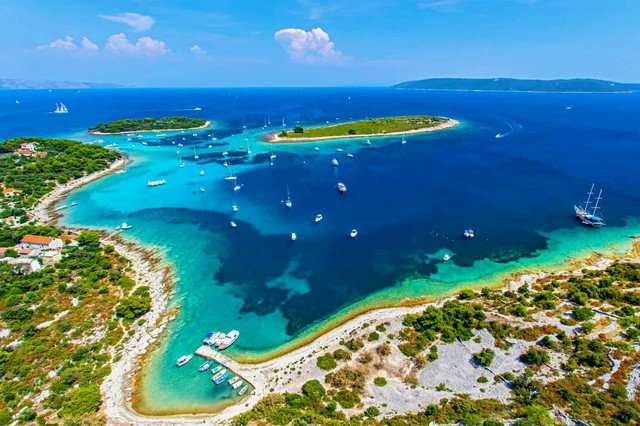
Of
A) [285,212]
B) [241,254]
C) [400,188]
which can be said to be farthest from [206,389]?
[400,188]

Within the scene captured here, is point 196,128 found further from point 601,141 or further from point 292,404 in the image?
point 601,141

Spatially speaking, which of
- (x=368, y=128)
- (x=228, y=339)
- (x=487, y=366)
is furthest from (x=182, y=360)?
(x=368, y=128)

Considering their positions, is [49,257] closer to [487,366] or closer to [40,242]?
[40,242]

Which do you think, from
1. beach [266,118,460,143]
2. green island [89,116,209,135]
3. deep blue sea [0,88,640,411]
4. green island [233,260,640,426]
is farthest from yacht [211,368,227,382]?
green island [89,116,209,135]

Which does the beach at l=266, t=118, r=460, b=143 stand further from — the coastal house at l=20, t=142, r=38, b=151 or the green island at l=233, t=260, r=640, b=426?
the green island at l=233, t=260, r=640, b=426

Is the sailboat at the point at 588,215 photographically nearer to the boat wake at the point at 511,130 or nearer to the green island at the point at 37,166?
the boat wake at the point at 511,130

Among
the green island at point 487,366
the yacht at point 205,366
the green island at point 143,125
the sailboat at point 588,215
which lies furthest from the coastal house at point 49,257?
the green island at point 143,125
